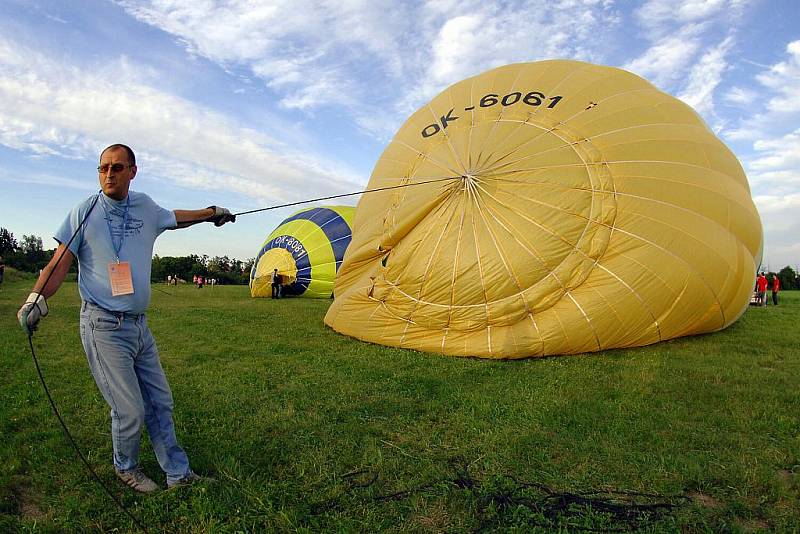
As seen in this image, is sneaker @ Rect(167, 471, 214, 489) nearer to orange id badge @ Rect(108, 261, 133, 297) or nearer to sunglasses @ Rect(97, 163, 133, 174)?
orange id badge @ Rect(108, 261, 133, 297)

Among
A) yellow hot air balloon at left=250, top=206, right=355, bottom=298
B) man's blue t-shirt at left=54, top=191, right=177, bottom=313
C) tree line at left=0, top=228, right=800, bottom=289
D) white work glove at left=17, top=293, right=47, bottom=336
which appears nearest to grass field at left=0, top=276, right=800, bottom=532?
white work glove at left=17, top=293, right=47, bottom=336

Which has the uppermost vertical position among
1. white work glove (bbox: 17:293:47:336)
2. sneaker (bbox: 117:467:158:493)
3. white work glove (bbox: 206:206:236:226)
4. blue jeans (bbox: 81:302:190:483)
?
white work glove (bbox: 206:206:236:226)

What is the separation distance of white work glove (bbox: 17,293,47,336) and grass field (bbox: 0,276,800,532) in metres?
0.91

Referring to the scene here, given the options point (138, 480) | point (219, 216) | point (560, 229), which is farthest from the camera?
point (560, 229)

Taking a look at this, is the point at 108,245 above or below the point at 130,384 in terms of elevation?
above

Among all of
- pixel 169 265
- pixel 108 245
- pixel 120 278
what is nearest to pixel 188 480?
pixel 120 278

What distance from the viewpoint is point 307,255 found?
15.2 meters

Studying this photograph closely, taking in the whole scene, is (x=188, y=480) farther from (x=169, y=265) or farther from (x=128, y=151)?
(x=169, y=265)

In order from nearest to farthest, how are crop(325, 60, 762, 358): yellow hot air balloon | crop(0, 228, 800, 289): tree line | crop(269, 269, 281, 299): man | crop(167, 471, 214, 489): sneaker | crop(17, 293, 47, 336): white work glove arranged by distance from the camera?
crop(17, 293, 47, 336): white work glove
crop(167, 471, 214, 489): sneaker
crop(325, 60, 762, 358): yellow hot air balloon
crop(269, 269, 281, 299): man
crop(0, 228, 800, 289): tree line

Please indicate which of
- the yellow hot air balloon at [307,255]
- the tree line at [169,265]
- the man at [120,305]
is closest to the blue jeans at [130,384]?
the man at [120,305]

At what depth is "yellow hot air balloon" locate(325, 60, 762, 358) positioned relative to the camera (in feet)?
20.2

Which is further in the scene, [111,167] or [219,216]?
[219,216]

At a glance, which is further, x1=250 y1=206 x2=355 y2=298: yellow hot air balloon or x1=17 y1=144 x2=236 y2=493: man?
x1=250 y1=206 x2=355 y2=298: yellow hot air balloon

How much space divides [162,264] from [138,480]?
49.2 meters
